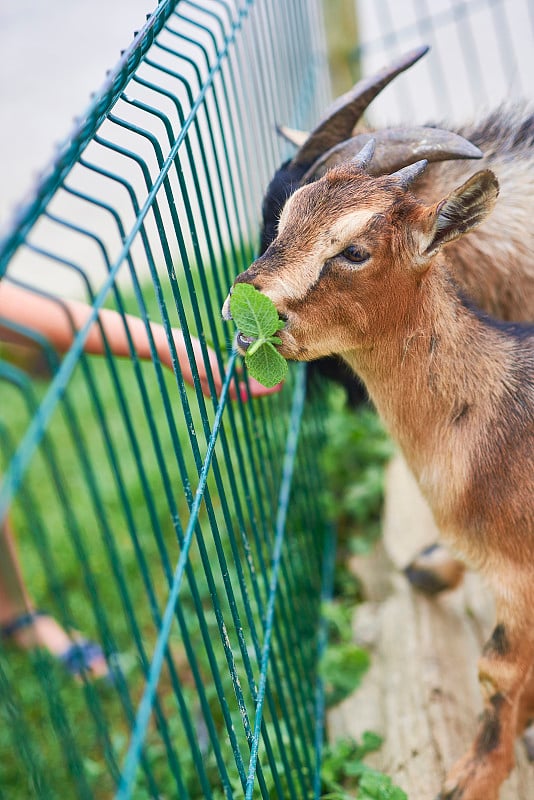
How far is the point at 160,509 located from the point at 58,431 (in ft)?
4.50

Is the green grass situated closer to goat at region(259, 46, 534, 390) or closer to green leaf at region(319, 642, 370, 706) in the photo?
green leaf at region(319, 642, 370, 706)

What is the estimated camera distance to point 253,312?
1844mm

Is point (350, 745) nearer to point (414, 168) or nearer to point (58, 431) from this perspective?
point (414, 168)

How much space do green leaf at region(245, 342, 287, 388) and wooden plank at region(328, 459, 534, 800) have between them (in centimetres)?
132

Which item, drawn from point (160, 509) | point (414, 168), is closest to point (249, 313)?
point (414, 168)

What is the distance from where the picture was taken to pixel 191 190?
524cm

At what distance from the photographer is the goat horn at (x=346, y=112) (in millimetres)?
2504

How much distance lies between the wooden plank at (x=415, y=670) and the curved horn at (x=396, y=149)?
1.47m

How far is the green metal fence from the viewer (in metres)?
1.30

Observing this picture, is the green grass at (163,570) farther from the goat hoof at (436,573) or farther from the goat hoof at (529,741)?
the goat hoof at (529,741)

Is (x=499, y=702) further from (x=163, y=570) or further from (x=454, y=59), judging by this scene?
(x=454, y=59)

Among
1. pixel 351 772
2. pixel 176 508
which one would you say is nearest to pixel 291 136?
pixel 176 508

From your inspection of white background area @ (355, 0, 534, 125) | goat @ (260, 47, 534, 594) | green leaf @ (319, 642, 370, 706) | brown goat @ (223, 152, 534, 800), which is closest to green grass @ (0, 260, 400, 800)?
green leaf @ (319, 642, 370, 706)

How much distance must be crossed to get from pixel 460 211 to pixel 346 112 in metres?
0.76
